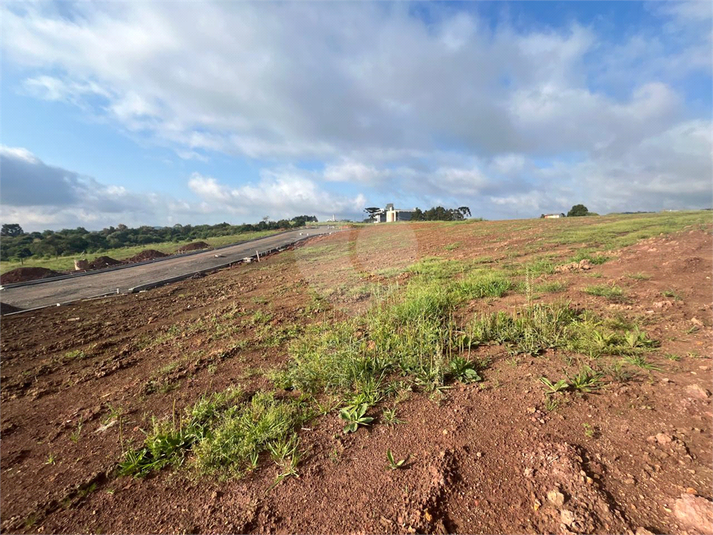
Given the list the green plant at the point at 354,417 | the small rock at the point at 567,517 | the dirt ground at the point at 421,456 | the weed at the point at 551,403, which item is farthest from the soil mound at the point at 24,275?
the small rock at the point at 567,517

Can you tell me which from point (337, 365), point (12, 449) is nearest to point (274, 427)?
point (337, 365)

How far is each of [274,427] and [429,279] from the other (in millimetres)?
5092

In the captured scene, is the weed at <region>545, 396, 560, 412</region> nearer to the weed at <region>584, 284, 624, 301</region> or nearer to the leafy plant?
the leafy plant

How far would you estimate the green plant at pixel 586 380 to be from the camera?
2.46 meters

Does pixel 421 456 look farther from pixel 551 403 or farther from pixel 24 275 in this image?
pixel 24 275

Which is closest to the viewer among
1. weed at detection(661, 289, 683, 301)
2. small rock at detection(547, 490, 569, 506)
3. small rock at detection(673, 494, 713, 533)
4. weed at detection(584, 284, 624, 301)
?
small rock at detection(673, 494, 713, 533)

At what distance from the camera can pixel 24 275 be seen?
49.7 ft

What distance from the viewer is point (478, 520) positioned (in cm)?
154

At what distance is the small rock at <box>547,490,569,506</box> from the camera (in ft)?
5.05

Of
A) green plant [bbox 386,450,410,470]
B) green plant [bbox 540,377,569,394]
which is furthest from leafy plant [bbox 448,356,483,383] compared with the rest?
green plant [bbox 386,450,410,470]

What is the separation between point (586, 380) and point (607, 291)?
9.21ft

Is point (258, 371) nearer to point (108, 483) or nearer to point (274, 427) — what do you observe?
point (274, 427)

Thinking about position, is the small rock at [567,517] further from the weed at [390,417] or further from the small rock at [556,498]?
the weed at [390,417]

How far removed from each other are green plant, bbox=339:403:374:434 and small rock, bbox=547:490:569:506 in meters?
1.17
